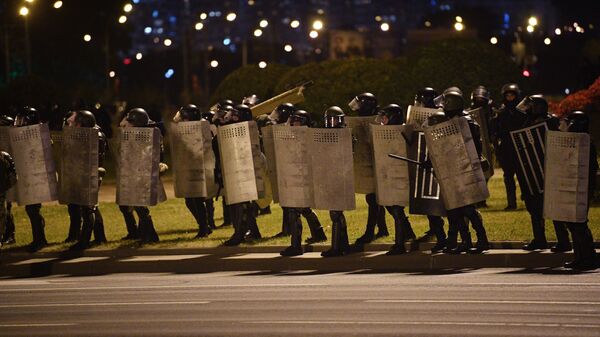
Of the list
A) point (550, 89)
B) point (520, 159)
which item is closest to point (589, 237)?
point (520, 159)

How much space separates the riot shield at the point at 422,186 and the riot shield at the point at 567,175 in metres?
1.56

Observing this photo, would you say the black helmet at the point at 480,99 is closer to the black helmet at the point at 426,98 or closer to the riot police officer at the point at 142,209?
the black helmet at the point at 426,98

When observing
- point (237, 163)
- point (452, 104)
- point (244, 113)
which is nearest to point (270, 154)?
point (237, 163)

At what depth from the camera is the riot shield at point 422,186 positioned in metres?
16.8

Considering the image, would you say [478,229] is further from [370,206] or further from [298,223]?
[298,223]

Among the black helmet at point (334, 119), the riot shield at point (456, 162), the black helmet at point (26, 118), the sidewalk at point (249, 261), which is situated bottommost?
the sidewalk at point (249, 261)

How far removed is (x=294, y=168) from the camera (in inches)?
701

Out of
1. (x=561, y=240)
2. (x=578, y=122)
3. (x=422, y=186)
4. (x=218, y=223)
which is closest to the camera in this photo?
(x=578, y=122)

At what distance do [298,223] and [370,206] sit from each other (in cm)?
125

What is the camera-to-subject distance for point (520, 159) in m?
16.6

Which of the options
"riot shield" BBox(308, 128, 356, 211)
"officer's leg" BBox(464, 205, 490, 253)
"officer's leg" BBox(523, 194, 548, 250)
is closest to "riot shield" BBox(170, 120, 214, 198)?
"riot shield" BBox(308, 128, 356, 211)

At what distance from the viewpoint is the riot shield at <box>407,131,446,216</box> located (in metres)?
16.8

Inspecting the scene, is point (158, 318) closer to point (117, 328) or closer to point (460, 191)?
point (117, 328)

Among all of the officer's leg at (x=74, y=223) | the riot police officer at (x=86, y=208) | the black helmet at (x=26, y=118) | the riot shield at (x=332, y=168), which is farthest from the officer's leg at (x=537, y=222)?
the black helmet at (x=26, y=118)
